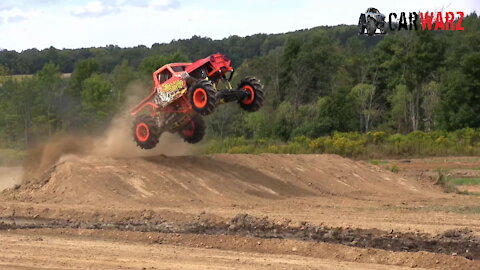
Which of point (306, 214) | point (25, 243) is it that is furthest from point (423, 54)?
point (25, 243)

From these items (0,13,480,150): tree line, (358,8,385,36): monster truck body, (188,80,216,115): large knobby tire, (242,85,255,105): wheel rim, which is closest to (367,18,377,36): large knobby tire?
(358,8,385,36): monster truck body

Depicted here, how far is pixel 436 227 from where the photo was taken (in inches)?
631

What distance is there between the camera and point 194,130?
27.4m

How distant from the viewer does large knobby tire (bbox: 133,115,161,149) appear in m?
25.6

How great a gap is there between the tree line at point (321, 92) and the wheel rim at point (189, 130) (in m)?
15.5

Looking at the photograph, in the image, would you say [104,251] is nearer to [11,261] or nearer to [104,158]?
[11,261]

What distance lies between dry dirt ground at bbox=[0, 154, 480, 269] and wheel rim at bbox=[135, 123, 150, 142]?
858 mm

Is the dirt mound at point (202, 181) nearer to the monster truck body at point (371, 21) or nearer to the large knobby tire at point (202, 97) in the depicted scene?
the large knobby tire at point (202, 97)

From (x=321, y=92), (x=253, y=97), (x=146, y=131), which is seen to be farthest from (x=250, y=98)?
(x=321, y=92)

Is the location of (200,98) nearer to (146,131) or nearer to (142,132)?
(146,131)

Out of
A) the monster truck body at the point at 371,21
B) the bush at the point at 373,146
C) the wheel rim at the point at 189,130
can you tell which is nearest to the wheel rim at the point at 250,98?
the wheel rim at the point at 189,130

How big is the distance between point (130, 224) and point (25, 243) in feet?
11.3

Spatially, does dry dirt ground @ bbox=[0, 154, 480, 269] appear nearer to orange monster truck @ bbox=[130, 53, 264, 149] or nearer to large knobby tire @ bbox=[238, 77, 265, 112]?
orange monster truck @ bbox=[130, 53, 264, 149]

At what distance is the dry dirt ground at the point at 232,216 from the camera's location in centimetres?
1364
